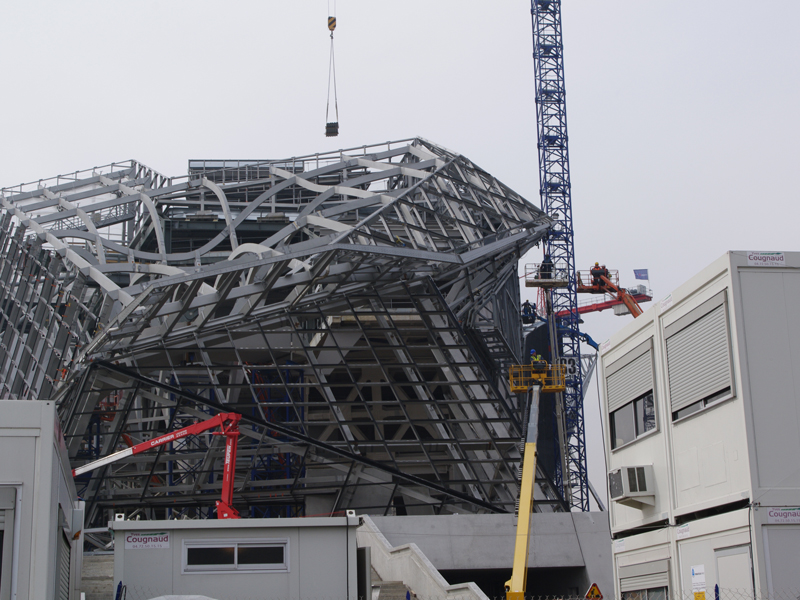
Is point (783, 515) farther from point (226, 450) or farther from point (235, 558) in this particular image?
point (226, 450)

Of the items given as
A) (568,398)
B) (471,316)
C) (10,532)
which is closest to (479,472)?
(471,316)

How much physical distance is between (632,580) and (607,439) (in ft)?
10.5

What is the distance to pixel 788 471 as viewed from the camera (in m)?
14.7

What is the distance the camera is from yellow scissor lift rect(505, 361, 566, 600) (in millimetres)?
27406

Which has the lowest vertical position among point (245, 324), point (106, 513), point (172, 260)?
point (106, 513)

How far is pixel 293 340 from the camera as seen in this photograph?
140ft

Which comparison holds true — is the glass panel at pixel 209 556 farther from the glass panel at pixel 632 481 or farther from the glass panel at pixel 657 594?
the glass panel at pixel 657 594

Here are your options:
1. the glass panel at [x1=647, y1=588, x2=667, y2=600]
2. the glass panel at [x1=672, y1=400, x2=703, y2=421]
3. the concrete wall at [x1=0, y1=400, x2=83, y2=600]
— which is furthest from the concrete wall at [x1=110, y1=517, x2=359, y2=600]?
the glass panel at [x1=672, y1=400, x2=703, y2=421]

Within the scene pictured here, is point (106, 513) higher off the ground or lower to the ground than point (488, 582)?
higher

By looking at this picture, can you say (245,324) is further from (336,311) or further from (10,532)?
(10,532)

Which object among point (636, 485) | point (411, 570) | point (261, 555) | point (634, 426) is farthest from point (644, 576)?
point (411, 570)

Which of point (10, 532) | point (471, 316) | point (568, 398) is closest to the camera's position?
point (10, 532)

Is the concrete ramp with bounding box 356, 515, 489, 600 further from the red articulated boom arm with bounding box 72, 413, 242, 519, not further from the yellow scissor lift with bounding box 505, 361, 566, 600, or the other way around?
the red articulated boom arm with bounding box 72, 413, 242, 519

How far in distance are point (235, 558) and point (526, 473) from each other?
15942 millimetres
